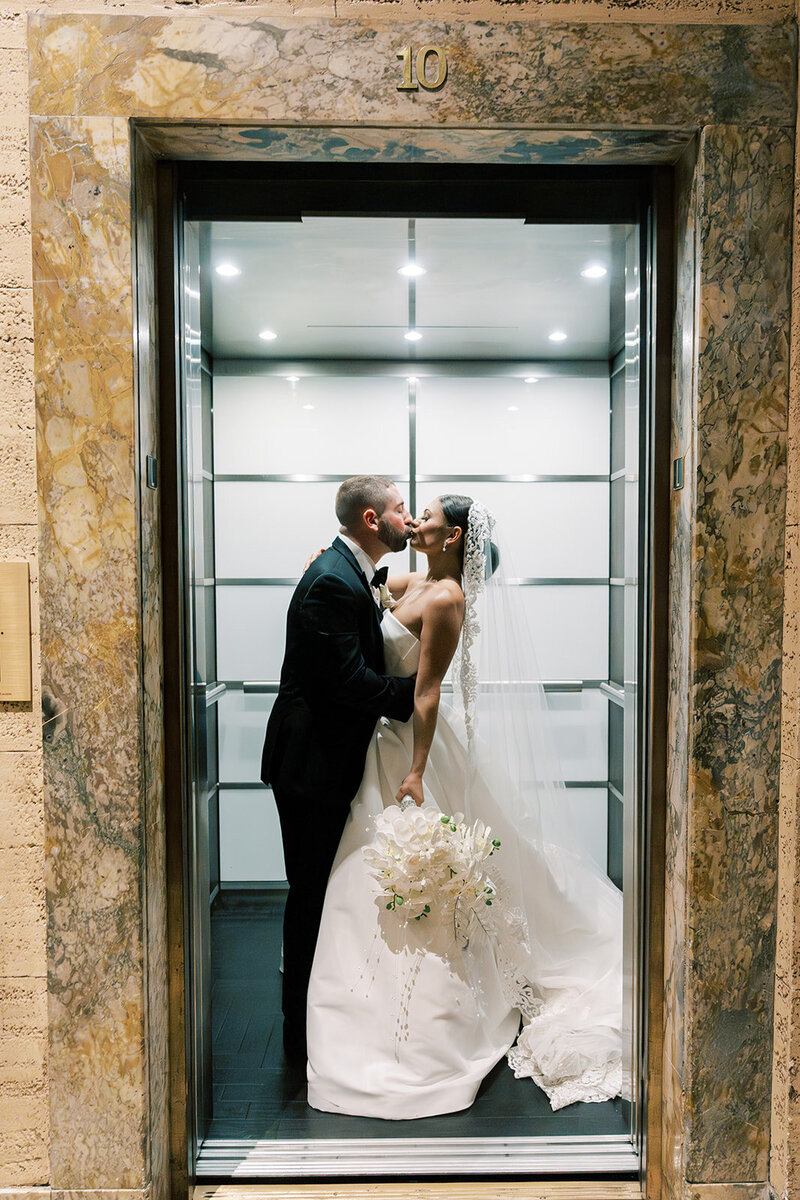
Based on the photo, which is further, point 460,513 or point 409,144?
point 460,513

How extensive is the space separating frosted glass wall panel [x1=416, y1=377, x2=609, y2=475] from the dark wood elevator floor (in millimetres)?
1422

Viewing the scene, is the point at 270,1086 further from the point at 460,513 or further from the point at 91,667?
the point at 460,513

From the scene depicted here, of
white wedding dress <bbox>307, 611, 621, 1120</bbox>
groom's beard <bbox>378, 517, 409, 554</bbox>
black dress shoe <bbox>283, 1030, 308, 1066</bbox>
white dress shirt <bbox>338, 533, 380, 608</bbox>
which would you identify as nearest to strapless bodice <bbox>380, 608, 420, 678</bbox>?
white wedding dress <bbox>307, 611, 621, 1120</bbox>

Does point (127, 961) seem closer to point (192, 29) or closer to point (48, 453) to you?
point (48, 453)

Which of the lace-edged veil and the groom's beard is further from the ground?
the groom's beard

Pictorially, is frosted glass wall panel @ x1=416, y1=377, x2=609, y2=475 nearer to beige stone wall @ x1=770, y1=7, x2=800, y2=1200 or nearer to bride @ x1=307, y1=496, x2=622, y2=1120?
bride @ x1=307, y1=496, x2=622, y2=1120

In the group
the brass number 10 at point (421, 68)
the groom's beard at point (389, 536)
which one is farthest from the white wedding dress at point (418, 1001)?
the brass number 10 at point (421, 68)

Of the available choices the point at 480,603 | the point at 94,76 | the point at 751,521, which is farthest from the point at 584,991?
the point at 94,76

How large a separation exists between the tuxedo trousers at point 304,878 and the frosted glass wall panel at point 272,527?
0.66 m

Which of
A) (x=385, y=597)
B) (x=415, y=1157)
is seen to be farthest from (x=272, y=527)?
(x=415, y=1157)

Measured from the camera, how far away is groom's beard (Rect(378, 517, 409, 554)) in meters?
2.14

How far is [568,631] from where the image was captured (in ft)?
7.09

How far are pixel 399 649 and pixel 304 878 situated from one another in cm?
73

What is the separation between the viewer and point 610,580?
2057 millimetres
